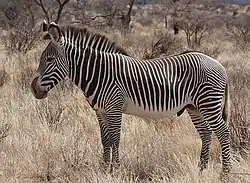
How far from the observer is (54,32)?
5.60 meters

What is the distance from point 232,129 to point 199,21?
16.9m

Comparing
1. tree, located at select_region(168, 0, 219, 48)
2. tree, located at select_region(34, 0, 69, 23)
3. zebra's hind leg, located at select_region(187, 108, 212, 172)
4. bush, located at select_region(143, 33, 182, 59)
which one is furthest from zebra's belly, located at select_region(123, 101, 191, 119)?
tree, located at select_region(168, 0, 219, 48)

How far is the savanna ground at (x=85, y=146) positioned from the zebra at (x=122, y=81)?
0.30 meters

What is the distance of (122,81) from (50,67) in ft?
2.60

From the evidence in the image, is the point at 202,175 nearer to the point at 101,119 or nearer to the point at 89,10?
the point at 101,119

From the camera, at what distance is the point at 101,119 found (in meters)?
5.89

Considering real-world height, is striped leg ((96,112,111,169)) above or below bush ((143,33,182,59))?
above

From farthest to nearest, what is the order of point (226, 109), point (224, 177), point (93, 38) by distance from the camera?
point (226, 109), point (93, 38), point (224, 177)

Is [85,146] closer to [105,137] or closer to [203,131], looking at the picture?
[105,137]

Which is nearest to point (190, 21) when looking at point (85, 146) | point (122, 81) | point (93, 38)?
point (85, 146)

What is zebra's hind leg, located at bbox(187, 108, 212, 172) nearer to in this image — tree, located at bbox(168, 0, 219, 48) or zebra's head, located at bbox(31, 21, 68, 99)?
zebra's head, located at bbox(31, 21, 68, 99)

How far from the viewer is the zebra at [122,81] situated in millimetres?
5621

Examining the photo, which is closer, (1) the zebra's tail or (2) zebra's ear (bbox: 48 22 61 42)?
(2) zebra's ear (bbox: 48 22 61 42)

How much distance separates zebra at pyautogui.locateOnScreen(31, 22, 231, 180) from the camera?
5.62 m
